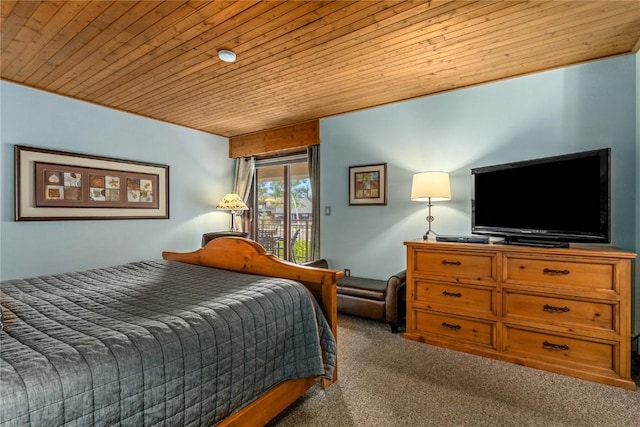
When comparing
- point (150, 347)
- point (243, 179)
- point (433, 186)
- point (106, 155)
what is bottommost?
point (150, 347)

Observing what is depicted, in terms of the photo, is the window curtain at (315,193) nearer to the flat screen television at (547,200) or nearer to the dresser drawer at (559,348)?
the flat screen television at (547,200)

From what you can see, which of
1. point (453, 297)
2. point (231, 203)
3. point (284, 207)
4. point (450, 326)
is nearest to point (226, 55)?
point (231, 203)

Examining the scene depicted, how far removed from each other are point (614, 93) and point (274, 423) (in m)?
3.46

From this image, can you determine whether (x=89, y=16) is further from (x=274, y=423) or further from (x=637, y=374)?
(x=637, y=374)

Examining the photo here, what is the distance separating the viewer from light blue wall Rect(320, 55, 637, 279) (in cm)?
246

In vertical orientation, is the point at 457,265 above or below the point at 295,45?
below

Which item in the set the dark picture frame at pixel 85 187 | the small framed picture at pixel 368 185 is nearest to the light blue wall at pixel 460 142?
the small framed picture at pixel 368 185

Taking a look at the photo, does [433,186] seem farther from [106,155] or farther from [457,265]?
[106,155]

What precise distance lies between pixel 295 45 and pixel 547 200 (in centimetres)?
228

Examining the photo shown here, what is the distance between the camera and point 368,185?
3.71 meters

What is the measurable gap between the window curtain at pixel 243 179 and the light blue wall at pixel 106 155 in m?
0.17

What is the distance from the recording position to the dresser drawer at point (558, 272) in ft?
6.85

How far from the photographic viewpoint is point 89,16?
6.56 ft

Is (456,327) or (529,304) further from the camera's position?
(456,327)
